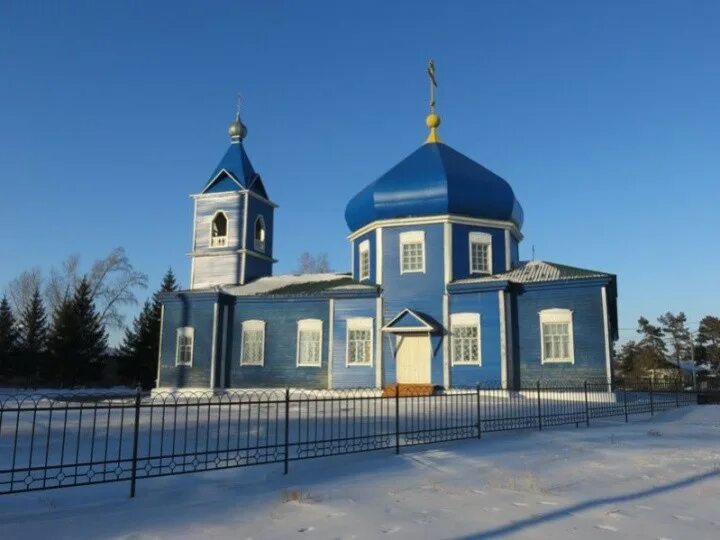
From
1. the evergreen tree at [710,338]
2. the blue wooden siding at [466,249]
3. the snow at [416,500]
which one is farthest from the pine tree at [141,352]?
the evergreen tree at [710,338]

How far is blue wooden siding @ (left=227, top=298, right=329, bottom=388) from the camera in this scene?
830 inches

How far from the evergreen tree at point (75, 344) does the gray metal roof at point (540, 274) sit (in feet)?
78.4

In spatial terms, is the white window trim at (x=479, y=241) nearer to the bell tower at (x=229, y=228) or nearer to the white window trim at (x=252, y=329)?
the white window trim at (x=252, y=329)

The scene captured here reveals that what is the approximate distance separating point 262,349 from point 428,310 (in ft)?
21.8

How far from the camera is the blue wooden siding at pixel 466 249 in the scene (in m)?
19.8

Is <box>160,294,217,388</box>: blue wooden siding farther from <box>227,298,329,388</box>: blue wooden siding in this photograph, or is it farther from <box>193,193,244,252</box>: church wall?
<box>193,193,244,252</box>: church wall

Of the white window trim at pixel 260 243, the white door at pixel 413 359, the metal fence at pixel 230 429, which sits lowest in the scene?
the metal fence at pixel 230 429

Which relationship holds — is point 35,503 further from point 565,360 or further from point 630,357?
point 630,357

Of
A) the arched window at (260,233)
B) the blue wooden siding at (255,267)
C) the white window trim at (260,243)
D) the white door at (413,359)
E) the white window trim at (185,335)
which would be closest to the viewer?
the white door at (413,359)

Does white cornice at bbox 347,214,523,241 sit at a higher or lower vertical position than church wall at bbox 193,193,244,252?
lower

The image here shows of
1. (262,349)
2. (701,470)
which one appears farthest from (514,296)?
(701,470)

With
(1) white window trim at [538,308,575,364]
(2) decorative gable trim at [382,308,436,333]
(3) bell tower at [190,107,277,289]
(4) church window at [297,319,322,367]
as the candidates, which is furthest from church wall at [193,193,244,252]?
(1) white window trim at [538,308,575,364]

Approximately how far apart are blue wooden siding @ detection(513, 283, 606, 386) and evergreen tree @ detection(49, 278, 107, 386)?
84.1 feet

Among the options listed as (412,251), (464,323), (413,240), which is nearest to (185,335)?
(412,251)
